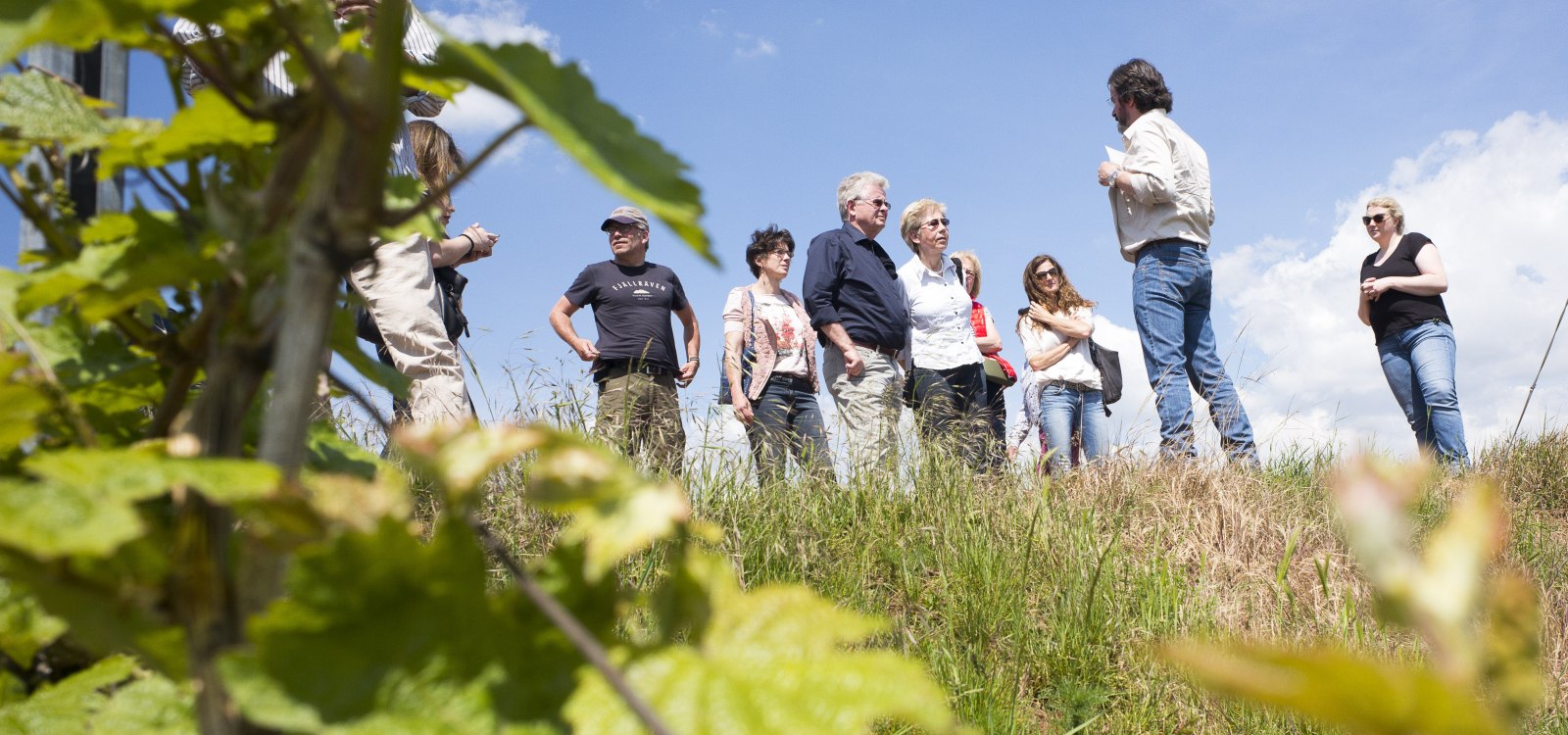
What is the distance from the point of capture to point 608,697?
13.9 inches

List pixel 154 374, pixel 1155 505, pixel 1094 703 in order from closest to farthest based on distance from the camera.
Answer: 1. pixel 154 374
2. pixel 1094 703
3. pixel 1155 505

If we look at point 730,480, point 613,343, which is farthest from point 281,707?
point 613,343

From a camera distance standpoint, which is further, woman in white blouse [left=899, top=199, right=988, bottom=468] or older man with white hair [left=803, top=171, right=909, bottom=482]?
woman in white blouse [left=899, top=199, right=988, bottom=468]

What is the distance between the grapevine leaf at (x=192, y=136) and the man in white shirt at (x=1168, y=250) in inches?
174

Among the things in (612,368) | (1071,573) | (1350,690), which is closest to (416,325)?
(612,368)

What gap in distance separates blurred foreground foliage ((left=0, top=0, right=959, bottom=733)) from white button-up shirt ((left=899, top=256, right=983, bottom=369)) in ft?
15.4

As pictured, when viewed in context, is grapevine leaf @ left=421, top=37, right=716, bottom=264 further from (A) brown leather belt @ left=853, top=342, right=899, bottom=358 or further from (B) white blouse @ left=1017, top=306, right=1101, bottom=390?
(B) white blouse @ left=1017, top=306, right=1101, bottom=390

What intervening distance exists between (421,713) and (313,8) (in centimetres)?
27

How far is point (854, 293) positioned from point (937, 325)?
49cm

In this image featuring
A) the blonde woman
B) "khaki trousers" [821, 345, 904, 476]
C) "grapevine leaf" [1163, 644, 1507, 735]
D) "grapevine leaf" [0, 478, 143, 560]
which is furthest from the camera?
the blonde woman

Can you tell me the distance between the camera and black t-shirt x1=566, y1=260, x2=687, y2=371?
5000 millimetres

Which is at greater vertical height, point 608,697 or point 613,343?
point 613,343

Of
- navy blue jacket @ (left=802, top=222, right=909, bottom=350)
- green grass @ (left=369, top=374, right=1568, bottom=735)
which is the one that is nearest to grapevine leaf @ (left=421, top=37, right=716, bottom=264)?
green grass @ (left=369, top=374, right=1568, bottom=735)

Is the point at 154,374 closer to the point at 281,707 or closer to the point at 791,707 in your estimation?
the point at 281,707
